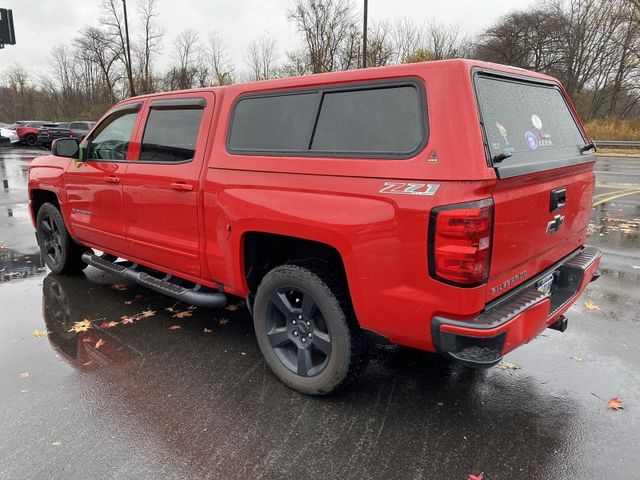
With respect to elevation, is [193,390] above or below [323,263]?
below

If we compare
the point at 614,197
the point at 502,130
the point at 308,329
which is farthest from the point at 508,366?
the point at 614,197

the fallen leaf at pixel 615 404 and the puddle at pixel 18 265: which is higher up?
the puddle at pixel 18 265

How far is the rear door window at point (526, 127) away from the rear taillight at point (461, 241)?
0.26 m

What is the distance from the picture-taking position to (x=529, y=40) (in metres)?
46.3

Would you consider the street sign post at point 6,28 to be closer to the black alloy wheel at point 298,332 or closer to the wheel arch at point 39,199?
the wheel arch at point 39,199

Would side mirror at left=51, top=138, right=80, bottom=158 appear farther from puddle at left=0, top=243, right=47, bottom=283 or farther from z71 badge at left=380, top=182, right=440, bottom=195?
z71 badge at left=380, top=182, right=440, bottom=195

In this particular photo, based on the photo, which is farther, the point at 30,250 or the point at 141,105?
the point at 30,250

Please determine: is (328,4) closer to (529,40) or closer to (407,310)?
(529,40)

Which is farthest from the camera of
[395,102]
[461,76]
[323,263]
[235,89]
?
[235,89]

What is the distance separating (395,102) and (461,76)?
0.36m

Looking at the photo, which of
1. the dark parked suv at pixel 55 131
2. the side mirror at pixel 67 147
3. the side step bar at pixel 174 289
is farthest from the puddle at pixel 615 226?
the dark parked suv at pixel 55 131

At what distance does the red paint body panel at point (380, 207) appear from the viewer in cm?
238

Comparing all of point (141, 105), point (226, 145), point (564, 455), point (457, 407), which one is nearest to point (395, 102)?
point (226, 145)

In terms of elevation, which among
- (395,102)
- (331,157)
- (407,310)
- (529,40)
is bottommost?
(407,310)
